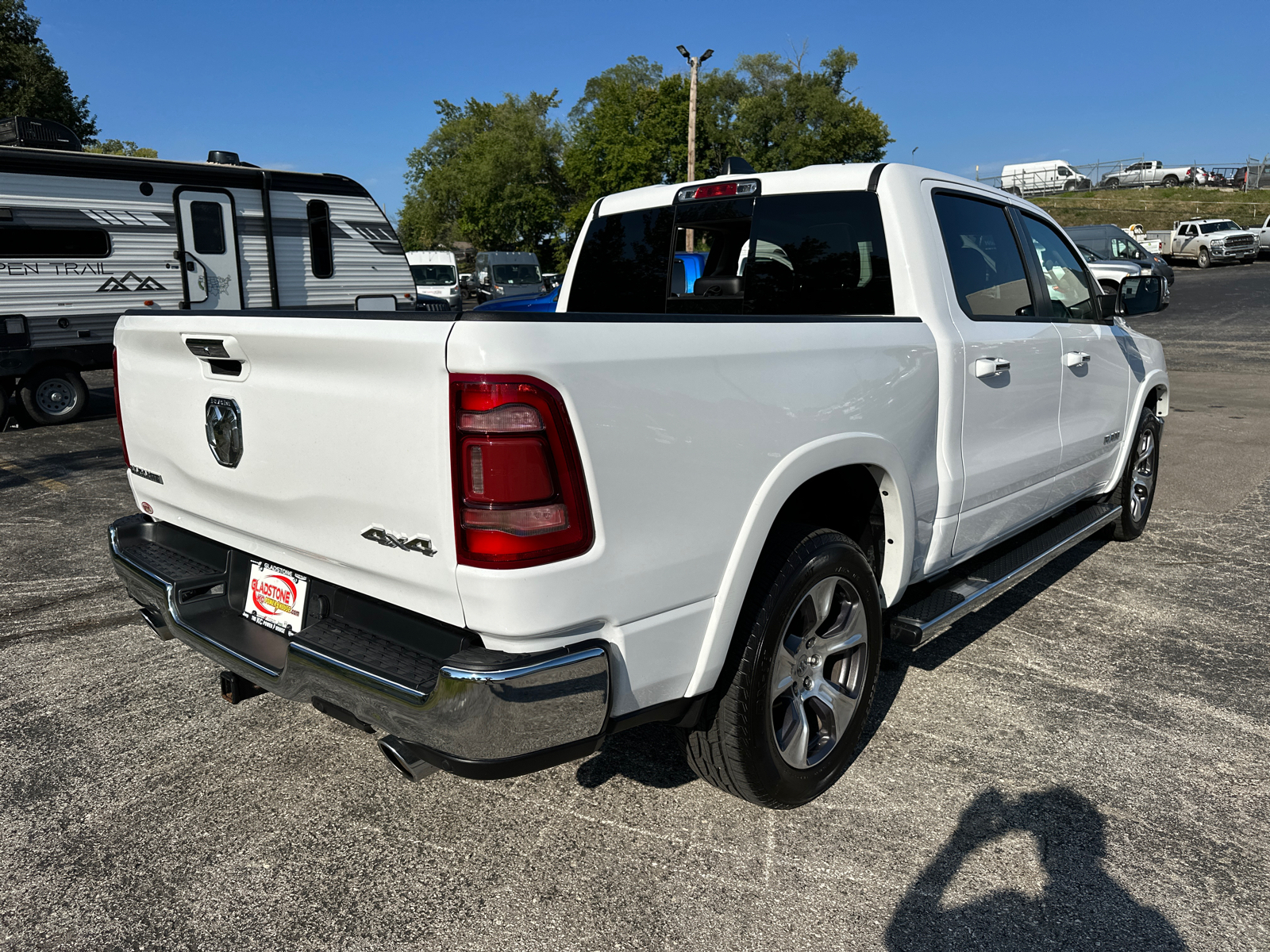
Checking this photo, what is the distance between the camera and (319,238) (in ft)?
40.3

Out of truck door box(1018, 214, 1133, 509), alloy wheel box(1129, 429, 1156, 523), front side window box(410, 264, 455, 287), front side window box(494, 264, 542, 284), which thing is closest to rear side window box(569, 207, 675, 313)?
truck door box(1018, 214, 1133, 509)

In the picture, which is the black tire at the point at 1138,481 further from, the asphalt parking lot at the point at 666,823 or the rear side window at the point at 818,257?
the rear side window at the point at 818,257

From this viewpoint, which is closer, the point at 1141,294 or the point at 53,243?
the point at 1141,294

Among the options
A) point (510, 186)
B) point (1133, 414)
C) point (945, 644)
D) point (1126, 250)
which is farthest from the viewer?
point (510, 186)

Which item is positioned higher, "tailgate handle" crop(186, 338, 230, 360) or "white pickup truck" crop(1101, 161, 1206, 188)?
"white pickup truck" crop(1101, 161, 1206, 188)

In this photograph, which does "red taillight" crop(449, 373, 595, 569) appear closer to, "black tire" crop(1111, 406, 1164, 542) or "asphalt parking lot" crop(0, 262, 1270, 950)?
"asphalt parking lot" crop(0, 262, 1270, 950)

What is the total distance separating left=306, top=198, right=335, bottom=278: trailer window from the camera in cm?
1220

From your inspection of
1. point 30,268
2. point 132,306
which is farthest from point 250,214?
point 30,268

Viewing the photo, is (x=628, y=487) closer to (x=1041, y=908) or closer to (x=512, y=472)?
(x=512, y=472)

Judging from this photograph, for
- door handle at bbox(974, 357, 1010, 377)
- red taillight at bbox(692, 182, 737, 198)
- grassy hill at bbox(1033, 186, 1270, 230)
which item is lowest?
door handle at bbox(974, 357, 1010, 377)

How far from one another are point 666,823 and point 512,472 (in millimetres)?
1386

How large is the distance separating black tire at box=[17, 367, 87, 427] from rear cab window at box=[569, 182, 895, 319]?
342 inches

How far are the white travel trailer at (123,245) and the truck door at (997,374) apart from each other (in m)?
9.10

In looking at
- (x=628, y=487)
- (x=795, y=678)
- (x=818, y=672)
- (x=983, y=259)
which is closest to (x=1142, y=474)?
(x=983, y=259)
